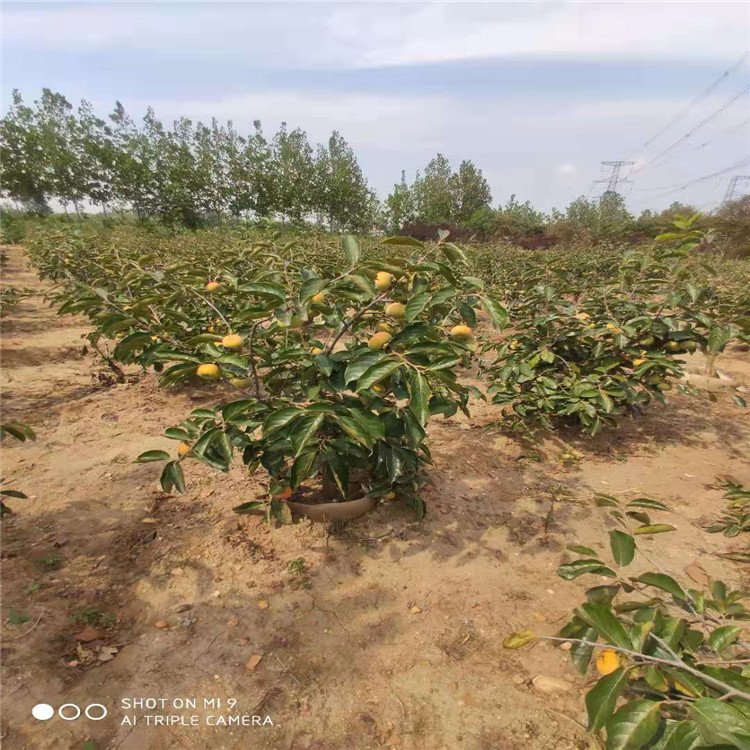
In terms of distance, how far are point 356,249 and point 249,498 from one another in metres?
1.56

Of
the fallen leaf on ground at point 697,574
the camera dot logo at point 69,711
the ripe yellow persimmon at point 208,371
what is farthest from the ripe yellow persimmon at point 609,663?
the ripe yellow persimmon at point 208,371

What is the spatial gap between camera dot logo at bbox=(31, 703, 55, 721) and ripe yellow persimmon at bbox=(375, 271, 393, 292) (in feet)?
5.74

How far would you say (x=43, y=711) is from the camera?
126cm

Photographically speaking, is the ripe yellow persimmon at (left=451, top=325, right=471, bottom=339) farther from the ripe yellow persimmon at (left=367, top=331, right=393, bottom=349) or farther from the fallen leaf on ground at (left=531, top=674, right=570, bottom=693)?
the fallen leaf on ground at (left=531, top=674, right=570, bottom=693)

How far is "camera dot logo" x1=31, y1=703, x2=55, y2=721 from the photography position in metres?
1.25

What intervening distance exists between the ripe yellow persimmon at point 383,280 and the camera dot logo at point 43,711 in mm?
1750

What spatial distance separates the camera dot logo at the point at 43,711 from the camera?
4.10ft

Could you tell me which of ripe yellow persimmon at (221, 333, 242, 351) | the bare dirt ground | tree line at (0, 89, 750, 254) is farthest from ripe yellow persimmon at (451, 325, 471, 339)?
tree line at (0, 89, 750, 254)

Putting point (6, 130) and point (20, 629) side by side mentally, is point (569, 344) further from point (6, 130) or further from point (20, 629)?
point (6, 130)

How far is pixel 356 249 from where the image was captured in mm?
1674

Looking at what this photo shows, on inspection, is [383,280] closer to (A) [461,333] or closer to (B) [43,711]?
(A) [461,333]

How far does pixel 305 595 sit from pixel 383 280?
1384 mm

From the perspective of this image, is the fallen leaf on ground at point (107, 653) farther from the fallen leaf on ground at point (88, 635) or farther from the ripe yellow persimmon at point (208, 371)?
the ripe yellow persimmon at point (208, 371)

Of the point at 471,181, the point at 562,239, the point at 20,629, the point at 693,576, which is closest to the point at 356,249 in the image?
the point at 20,629
